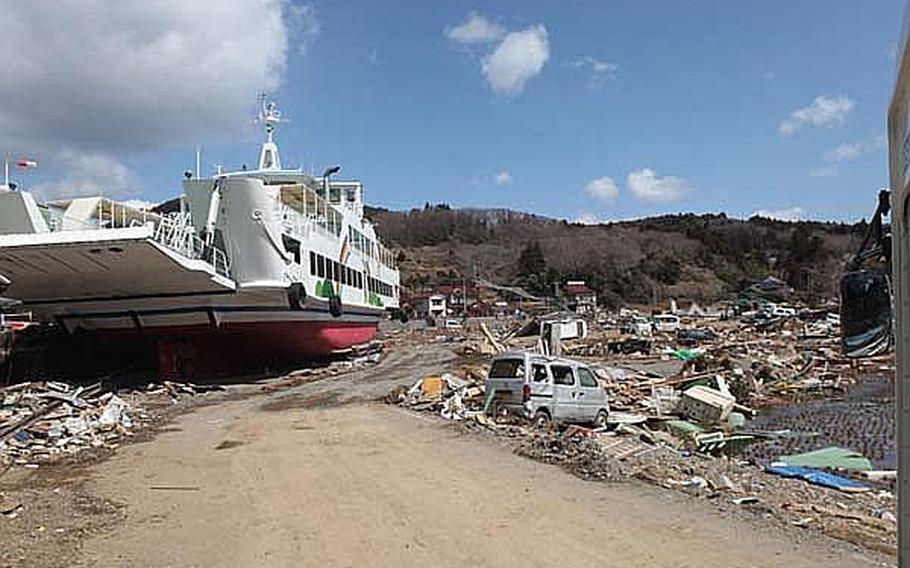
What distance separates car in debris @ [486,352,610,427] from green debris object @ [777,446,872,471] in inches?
169

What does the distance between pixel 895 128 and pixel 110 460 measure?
13.9m

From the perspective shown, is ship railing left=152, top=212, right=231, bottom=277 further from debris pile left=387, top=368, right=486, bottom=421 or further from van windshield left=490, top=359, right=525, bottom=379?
van windshield left=490, top=359, right=525, bottom=379

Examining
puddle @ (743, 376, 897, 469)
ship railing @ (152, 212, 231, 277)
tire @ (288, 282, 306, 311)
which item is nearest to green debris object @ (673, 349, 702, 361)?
puddle @ (743, 376, 897, 469)

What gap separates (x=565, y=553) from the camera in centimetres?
797

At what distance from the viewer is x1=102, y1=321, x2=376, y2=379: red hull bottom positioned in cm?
2881

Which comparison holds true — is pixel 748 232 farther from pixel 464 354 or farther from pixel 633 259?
pixel 464 354

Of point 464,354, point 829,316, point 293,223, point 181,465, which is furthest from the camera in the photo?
point 829,316

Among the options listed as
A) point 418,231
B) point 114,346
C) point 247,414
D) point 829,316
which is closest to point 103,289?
point 114,346

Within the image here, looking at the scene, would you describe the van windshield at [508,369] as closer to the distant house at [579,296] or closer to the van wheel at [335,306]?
the van wheel at [335,306]

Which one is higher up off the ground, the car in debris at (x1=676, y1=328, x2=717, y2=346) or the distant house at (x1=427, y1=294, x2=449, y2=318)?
the distant house at (x1=427, y1=294, x2=449, y2=318)

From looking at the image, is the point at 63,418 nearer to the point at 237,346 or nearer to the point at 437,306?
the point at 237,346

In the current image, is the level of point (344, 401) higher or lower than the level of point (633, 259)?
lower

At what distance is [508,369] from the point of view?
1883 cm

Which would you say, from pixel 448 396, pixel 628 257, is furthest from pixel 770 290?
pixel 448 396
